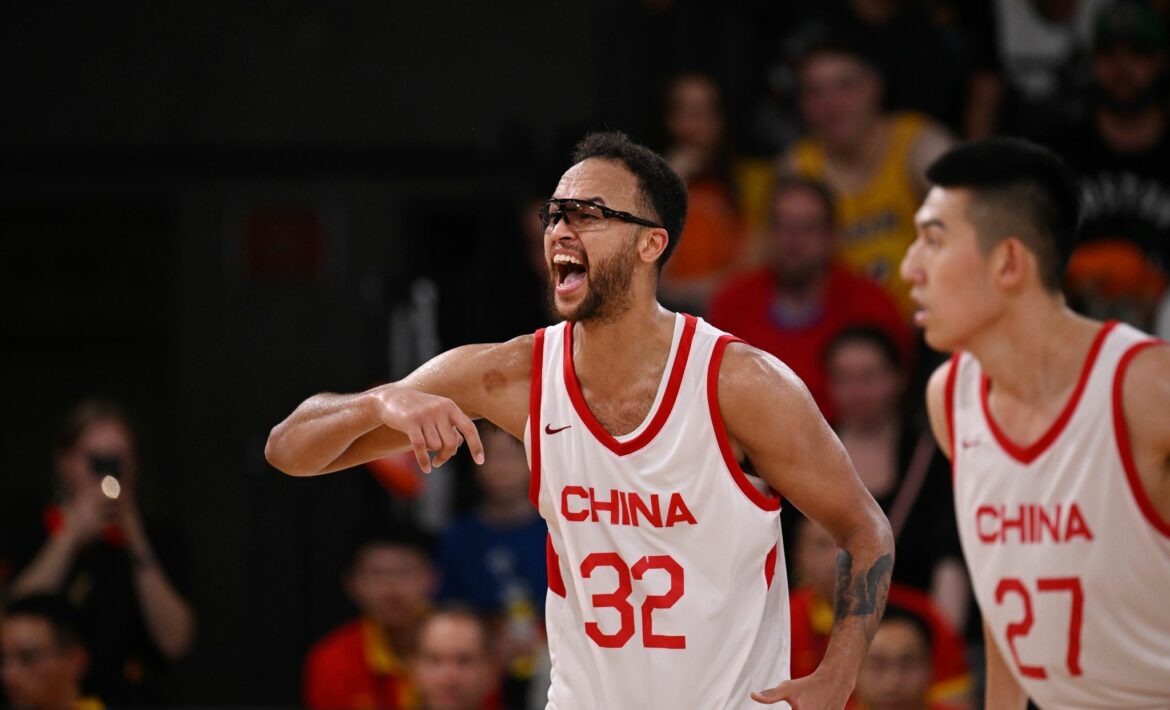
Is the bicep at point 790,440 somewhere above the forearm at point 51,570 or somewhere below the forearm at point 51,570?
above

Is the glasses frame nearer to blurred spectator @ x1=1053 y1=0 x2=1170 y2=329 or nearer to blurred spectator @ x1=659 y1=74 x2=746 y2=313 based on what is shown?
blurred spectator @ x1=659 y1=74 x2=746 y2=313

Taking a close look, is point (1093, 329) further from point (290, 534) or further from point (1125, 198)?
point (290, 534)

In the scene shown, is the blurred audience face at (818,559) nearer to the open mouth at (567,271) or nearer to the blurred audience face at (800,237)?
the blurred audience face at (800,237)

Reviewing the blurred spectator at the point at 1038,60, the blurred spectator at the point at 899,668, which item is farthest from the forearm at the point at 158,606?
the blurred spectator at the point at 1038,60

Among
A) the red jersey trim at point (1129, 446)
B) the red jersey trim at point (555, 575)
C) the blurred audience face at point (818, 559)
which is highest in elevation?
the red jersey trim at point (1129, 446)

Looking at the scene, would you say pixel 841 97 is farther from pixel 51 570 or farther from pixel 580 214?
pixel 51 570

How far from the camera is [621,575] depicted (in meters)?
3.93

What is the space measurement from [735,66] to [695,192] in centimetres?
108

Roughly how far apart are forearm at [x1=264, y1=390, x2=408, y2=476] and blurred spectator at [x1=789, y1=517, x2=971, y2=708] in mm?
2248

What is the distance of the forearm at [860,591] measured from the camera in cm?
382

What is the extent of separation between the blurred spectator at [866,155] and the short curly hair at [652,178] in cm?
322

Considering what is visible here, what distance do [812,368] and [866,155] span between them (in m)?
1.12

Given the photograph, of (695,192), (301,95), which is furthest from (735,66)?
(301,95)

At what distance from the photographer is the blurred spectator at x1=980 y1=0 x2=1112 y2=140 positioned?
304 inches
